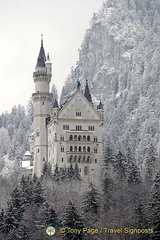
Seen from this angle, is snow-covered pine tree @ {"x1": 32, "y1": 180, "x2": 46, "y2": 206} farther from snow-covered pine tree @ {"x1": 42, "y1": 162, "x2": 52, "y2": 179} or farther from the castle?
the castle

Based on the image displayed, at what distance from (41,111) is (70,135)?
31.5 ft

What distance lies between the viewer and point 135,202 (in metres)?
127

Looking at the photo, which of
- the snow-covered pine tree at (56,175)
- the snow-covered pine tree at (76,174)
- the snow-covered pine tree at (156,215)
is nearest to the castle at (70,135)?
the snow-covered pine tree at (76,174)

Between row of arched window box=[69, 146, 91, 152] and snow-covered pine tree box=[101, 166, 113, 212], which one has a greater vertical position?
row of arched window box=[69, 146, 91, 152]

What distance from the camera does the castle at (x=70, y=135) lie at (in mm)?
155125

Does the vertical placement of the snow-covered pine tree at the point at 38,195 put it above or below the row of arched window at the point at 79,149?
below

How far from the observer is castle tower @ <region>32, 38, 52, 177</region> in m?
161

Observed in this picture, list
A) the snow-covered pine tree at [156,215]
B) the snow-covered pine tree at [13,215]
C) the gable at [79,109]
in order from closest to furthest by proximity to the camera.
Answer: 1. the snow-covered pine tree at [156,215]
2. the snow-covered pine tree at [13,215]
3. the gable at [79,109]

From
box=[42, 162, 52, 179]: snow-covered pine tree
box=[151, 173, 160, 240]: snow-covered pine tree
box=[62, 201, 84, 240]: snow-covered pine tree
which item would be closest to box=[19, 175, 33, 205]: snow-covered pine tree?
box=[42, 162, 52, 179]: snow-covered pine tree

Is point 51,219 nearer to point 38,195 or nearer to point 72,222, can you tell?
point 72,222

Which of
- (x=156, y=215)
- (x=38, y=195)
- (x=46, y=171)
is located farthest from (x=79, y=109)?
(x=156, y=215)

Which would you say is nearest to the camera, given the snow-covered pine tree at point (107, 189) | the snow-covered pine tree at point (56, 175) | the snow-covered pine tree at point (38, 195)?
the snow-covered pine tree at point (107, 189)

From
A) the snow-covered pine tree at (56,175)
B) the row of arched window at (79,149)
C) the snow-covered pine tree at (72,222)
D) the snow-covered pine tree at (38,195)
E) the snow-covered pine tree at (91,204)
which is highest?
the row of arched window at (79,149)

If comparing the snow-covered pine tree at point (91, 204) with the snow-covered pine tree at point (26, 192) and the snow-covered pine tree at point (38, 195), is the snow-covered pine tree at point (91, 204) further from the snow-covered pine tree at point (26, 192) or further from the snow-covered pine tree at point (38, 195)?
the snow-covered pine tree at point (26, 192)
